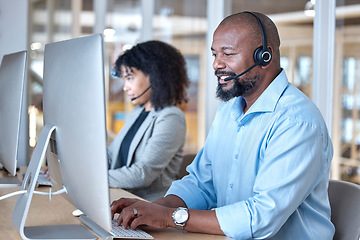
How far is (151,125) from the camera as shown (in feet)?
9.11

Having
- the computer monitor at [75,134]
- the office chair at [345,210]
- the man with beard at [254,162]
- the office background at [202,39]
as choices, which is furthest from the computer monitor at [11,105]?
the office chair at [345,210]

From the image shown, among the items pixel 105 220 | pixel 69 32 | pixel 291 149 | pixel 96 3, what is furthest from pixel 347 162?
pixel 69 32

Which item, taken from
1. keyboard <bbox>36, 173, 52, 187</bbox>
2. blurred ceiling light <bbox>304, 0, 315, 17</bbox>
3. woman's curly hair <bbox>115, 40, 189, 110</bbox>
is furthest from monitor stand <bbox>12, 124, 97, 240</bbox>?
blurred ceiling light <bbox>304, 0, 315, 17</bbox>

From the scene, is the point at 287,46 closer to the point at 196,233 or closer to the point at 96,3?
the point at 196,233

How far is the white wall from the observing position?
142 inches

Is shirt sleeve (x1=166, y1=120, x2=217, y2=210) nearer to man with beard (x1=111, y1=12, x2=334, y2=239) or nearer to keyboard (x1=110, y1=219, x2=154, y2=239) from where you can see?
man with beard (x1=111, y1=12, x2=334, y2=239)

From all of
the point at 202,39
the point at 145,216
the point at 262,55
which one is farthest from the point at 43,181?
the point at 202,39

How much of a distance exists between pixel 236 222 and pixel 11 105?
1.03 meters

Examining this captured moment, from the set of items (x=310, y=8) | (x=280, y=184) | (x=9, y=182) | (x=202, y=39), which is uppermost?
(x=310, y=8)

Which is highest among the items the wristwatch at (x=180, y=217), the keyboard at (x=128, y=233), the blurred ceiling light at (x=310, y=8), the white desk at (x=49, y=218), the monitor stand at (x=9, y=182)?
the blurred ceiling light at (x=310, y=8)

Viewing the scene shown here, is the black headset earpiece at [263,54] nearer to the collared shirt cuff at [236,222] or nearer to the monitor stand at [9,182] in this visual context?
the collared shirt cuff at [236,222]

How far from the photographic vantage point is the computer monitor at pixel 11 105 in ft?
6.59

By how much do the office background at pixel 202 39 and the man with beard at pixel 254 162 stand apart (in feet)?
2.08

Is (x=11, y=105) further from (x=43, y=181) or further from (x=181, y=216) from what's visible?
(x=181, y=216)
